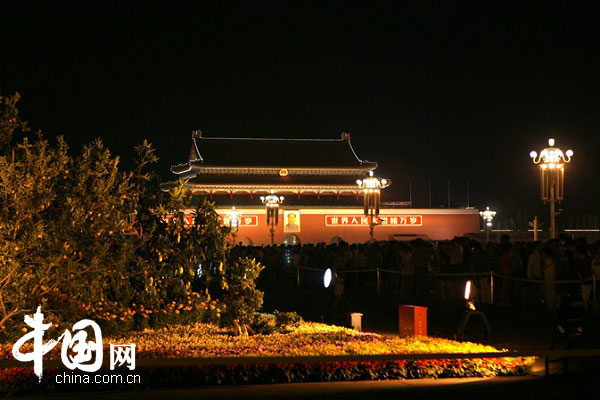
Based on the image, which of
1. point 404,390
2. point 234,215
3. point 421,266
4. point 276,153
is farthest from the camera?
point 276,153

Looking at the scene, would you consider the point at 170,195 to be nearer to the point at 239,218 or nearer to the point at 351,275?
the point at 351,275

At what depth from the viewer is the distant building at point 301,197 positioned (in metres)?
50.4

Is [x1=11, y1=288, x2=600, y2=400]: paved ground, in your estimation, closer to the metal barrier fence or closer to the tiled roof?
the metal barrier fence

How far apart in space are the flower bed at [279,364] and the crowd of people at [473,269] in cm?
176

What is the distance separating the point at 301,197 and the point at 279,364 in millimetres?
43075

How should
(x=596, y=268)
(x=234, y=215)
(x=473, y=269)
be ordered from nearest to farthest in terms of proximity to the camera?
(x=596, y=268) < (x=473, y=269) < (x=234, y=215)

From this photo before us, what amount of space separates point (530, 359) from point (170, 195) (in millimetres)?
6313

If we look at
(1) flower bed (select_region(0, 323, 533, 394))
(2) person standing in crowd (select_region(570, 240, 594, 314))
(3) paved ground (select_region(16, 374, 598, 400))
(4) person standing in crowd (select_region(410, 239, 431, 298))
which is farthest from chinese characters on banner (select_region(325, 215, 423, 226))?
(3) paved ground (select_region(16, 374, 598, 400))

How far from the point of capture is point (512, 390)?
8.54 metres

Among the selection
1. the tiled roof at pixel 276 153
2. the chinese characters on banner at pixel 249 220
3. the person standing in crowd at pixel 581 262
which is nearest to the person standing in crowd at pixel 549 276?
the person standing in crowd at pixel 581 262

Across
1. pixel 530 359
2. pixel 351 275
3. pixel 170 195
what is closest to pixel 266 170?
pixel 351 275

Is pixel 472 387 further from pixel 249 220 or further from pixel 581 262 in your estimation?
pixel 249 220

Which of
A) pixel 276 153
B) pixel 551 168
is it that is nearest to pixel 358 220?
pixel 276 153

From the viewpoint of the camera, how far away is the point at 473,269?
18.3 metres
